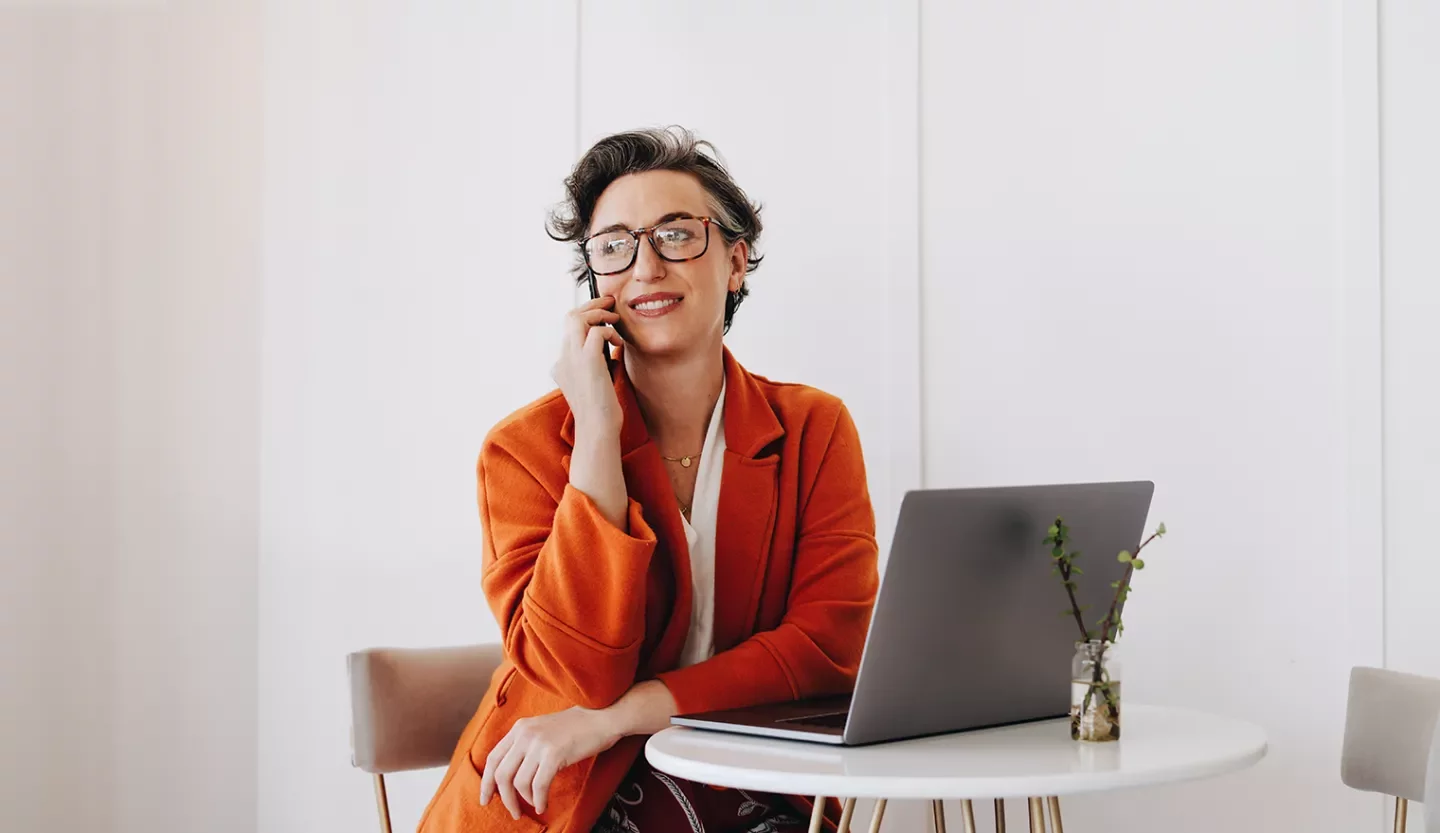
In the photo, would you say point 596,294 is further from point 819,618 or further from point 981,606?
point 981,606

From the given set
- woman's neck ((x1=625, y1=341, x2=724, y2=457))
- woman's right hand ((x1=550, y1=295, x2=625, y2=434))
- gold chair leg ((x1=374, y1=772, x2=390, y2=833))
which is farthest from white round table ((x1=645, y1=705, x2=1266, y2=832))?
gold chair leg ((x1=374, y1=772, x2=390, y2=833))

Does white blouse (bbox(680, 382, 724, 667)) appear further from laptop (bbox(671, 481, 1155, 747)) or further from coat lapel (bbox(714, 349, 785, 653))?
laptop (bbox(671, 481, 1155, 747))

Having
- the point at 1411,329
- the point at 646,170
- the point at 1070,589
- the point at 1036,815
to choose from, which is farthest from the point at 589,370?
the point at 1411,329

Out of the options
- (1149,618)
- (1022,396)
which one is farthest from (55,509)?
(1149,618)

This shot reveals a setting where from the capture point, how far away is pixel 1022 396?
104 inches

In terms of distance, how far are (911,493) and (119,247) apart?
218cm

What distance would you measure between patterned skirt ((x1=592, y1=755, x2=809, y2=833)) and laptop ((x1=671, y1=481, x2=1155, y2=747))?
0.22 m

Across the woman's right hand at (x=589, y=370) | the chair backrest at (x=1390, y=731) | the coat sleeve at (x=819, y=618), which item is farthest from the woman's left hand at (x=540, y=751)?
the chair backrest at (x=1390, y=731)

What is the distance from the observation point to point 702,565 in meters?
1.91

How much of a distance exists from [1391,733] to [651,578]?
1.12 meters

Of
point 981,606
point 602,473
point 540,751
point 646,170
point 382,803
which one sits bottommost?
point 382,803

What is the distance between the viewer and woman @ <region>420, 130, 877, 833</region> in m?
1.67

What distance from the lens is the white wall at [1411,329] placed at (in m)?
2.38

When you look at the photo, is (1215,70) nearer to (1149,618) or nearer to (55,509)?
(1149,618)
